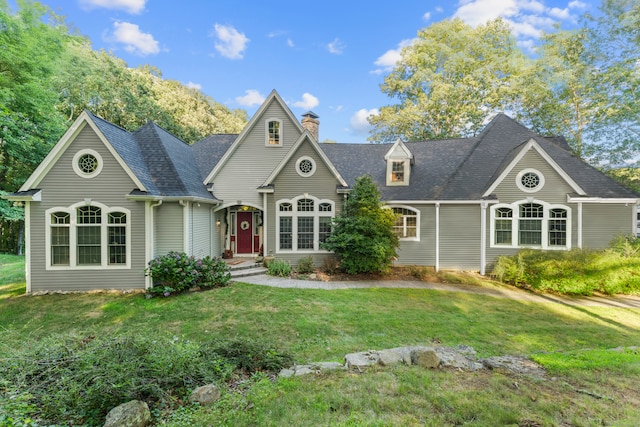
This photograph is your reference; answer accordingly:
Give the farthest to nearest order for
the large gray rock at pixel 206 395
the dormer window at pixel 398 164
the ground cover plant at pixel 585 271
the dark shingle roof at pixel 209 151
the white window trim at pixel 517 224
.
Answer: the dark shingle roof at pixel 209 151, the dormer window at pixel 398 164, the white window trim at pixel 517 224, the ground cover plant at pixel 585 271, the large gray rock at pixel 206 395

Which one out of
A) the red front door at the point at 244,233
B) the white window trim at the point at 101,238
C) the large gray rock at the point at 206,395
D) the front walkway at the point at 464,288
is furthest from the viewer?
the red front door at the point at 244,233

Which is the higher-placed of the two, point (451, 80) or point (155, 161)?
point (451, 80)

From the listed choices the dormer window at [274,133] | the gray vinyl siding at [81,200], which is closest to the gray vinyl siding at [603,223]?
the dormer window at [274,133]

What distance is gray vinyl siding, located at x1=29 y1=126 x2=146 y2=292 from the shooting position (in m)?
9.16

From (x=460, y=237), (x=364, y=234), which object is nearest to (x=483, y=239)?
(x=460, y=237)

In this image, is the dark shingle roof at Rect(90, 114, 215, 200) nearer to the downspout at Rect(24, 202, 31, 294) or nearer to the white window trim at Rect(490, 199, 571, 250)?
the downspout at Rect(24, 202, 31, 294)

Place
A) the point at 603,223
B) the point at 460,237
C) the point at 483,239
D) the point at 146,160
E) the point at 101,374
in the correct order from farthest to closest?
the point at 460,237, the point at 483,239, the point at 603,223, the point at 146,160, the point at 101,374

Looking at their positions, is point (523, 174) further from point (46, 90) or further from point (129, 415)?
point (46, 90)

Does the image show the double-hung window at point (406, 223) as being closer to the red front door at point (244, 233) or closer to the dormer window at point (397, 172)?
the dormer window at point (397, 172)

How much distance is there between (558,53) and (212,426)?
28.8 meters

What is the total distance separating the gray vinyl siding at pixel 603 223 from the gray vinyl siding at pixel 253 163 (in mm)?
13306

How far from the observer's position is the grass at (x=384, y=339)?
10.2ft

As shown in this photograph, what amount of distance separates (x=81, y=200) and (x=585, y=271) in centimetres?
1799

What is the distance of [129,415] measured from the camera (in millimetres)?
2865
